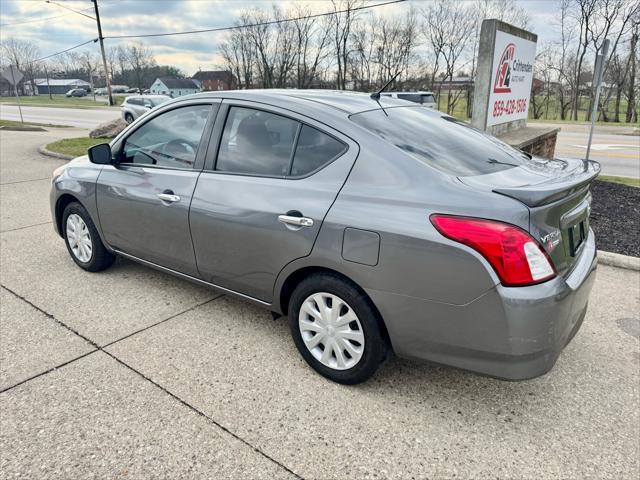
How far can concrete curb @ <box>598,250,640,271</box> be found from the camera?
180 inches

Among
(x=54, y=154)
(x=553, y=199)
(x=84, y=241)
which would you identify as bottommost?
(x=54, y=154)

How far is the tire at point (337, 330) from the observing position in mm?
2490

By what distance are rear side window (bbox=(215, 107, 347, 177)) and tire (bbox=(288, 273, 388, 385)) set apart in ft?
2.22

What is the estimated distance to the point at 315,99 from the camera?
299 cm

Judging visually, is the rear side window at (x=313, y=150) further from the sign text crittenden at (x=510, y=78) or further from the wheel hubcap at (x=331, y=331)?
the sign text crittenden at (x=510, y=78)

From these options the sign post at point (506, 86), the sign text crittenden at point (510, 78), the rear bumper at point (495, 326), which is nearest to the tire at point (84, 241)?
the rear bumper at point (495, 326)

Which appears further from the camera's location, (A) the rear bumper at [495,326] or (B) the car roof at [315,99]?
(B) the car roof at [315,99]

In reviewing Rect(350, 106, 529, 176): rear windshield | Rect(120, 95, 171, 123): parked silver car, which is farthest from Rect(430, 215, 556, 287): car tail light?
Rect(120, 95, 171, 123): parked silver car

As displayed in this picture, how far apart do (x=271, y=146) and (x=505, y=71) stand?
286 inches

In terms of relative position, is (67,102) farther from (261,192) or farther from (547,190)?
(547,190)

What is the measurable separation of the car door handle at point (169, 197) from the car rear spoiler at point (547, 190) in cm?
210

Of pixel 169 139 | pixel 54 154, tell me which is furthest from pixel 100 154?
pixel 54 154

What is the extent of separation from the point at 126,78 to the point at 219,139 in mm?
91834

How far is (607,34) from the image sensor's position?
113 feet
